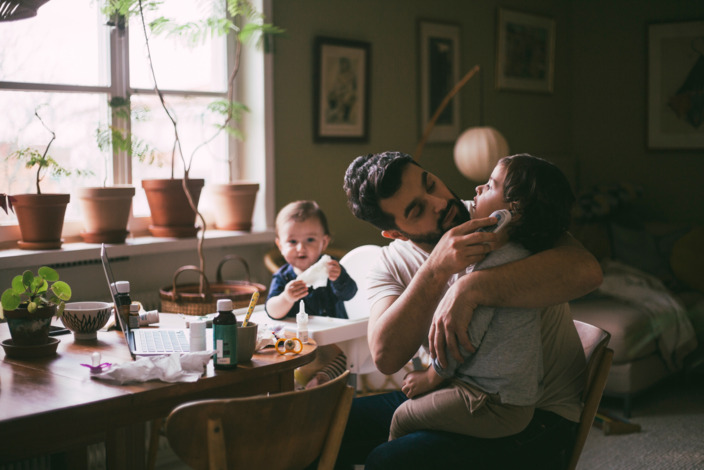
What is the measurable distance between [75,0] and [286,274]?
1.50 metres

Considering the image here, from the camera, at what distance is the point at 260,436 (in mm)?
1470

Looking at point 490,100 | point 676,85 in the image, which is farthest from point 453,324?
point 676,85

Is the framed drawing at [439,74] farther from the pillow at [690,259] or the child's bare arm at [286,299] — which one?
the child's bare arm at [286,299]

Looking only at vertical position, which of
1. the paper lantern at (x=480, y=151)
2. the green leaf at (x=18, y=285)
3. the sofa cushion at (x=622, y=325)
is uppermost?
the paper lantern at (x=480, y=151)

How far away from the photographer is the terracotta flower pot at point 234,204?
11.5 feet

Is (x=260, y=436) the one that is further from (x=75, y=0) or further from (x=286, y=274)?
(x=75, y=0)

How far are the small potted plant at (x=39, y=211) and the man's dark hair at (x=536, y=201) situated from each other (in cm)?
194

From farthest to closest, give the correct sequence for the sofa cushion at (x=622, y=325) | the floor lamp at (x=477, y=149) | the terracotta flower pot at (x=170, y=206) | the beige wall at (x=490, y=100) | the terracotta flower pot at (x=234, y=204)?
the floor lamp at (x=477, y=149) < the beige wall at (x=490, y=100) < the sofa cushion at (x=622, y=325) < the terracotta flower pot at (x=234, y=204) < the terracotta flower pot at (x=170, y=206)

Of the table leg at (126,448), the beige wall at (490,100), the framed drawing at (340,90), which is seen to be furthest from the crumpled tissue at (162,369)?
the framed drawing at (340,90)

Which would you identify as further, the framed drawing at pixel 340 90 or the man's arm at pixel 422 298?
the framed drawing at pixel 340 90

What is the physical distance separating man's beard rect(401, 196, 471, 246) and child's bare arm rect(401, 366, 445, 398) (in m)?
0.36

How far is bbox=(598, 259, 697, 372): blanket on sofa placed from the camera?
13.3 ft

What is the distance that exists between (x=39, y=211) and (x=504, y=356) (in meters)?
2.06

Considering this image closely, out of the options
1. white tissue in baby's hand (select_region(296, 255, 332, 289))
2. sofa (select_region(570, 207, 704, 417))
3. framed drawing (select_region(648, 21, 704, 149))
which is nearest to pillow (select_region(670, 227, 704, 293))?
sofa (select_region(570, 207, 704, 417))
